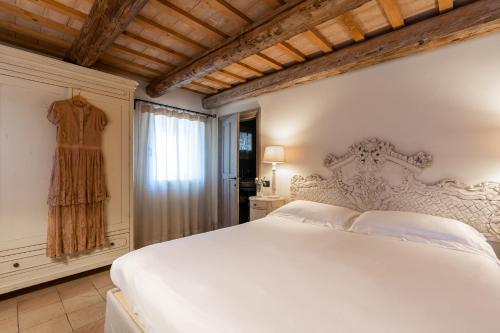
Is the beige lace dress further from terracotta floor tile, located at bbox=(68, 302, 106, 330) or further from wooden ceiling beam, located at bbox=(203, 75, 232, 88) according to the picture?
wooden ceiling beam, located at bbox=(203, 75, 232, 88)

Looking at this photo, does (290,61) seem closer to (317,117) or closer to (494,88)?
(317,117)

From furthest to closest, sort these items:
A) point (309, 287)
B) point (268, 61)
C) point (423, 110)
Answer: point (268, 61) → point (423, 110) → point (309, 287)

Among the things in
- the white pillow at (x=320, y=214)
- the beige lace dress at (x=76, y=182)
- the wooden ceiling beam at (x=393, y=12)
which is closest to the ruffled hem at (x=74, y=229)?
the beige lace dress at (x=76, y=182)

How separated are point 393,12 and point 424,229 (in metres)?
1.68

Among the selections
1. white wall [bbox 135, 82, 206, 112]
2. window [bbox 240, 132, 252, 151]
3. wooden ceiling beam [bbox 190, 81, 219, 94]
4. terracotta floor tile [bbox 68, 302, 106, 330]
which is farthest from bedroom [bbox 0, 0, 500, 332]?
window [bbox 240, 132, 252, 151]

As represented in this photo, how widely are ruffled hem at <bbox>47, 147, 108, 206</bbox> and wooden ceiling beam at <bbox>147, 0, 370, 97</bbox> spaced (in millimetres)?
1356

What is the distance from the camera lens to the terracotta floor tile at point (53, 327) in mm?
1646

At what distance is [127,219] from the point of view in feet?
8.75

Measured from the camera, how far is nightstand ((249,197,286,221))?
292 cm

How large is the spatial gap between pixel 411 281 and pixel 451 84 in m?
1.83

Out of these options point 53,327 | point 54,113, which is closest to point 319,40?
point 54,113

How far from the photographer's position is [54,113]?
6.95 ft

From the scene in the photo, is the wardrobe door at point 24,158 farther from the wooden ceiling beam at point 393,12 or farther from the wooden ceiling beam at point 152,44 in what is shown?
the wooden ceiling beam at point 393,12

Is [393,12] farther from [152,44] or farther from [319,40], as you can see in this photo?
[152,44]
